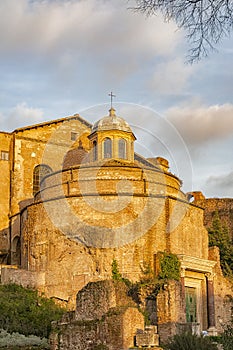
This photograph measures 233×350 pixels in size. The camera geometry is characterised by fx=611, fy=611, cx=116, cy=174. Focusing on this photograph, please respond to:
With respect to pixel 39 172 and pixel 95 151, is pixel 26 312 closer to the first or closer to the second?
pixel 95 151

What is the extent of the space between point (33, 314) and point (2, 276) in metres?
5.76

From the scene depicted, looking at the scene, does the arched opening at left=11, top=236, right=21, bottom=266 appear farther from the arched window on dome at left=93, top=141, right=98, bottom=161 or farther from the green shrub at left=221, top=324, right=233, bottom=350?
the green shrub at left=221, top=324, right=233, bottom=350

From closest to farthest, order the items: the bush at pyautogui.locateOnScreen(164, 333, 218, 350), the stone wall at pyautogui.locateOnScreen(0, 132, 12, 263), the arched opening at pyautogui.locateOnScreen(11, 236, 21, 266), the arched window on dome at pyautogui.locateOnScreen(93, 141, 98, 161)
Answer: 1. the bush at pyautogui.locateOnScreen(164, 333, 218, 350)
2. the arched window on dome at pyautogui.locateOnScreen(93, 141, 98, 161)
3. the arched opening at pyautogui.locateOnScreen(11, 236, 21, 266)
4. the stone wall at pyautogui.locateOnScreen(0, 132, 12, 263)

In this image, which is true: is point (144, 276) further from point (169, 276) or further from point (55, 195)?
point (55, 195)

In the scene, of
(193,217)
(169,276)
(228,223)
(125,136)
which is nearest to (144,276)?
(169,276)

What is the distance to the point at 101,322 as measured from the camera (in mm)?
18438

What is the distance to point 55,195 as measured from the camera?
33250 millimetres

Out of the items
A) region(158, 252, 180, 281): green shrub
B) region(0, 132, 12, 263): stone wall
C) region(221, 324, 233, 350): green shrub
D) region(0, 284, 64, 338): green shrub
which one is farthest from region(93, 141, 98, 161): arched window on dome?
region(221, 324, 233, 350): green shrub

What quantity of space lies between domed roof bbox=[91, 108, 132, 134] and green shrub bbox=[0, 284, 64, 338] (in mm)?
11975

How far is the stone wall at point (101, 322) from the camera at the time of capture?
59.3 feet

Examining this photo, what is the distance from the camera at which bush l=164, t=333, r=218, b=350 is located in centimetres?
1764

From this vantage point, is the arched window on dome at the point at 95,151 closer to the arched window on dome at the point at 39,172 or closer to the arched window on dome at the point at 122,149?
the arched window on dome at the point at 122,149

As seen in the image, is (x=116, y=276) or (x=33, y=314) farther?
(x=116, y=276)

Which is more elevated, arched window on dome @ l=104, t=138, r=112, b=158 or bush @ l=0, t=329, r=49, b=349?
arched window on dome @ l=104, t=138, r=112, b=158
